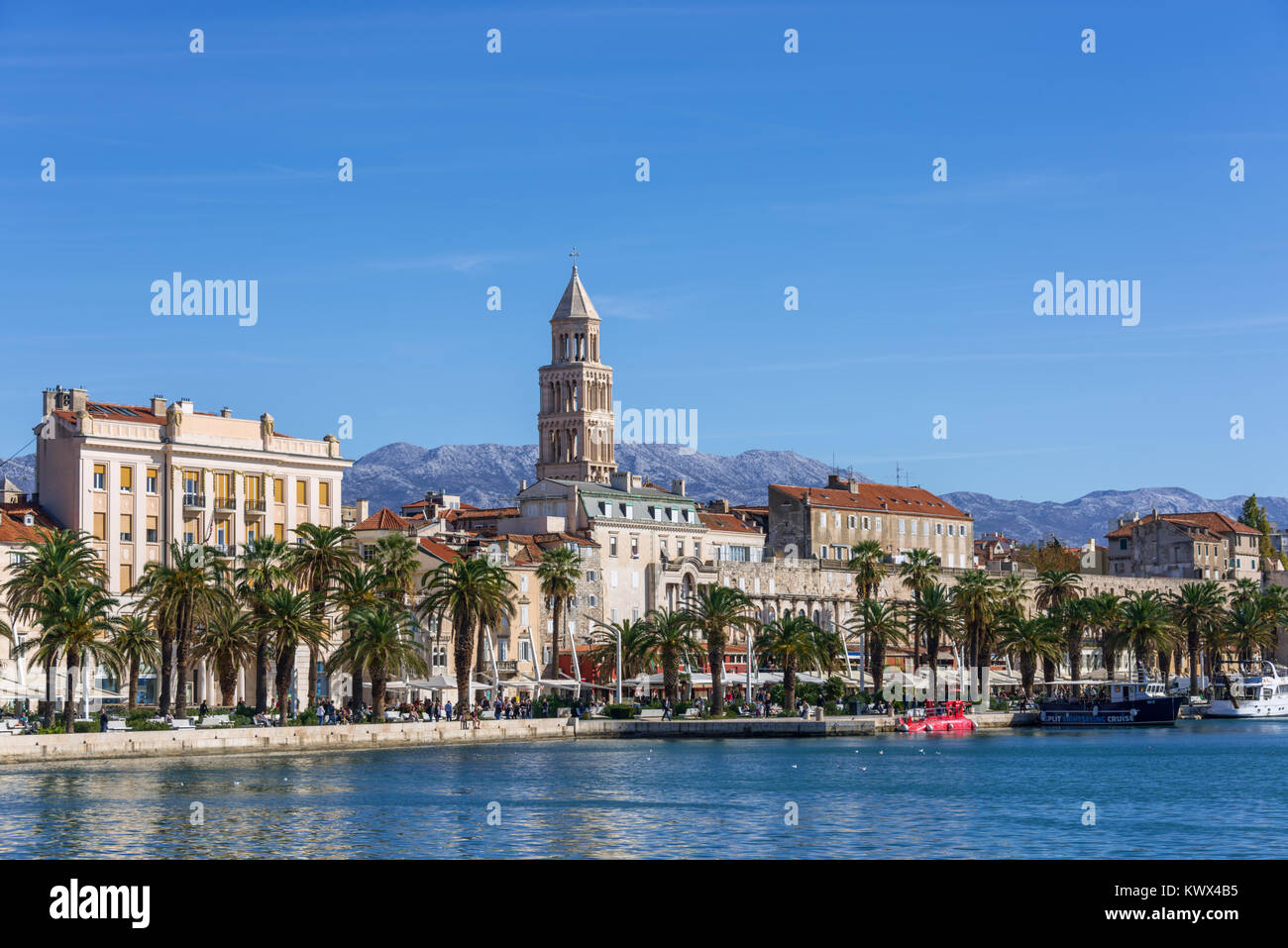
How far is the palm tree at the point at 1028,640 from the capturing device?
4985 inches

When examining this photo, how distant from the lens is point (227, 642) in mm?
82500

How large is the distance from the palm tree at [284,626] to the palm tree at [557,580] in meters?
30.6

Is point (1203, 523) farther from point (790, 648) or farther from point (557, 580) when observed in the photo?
point (557, 580)

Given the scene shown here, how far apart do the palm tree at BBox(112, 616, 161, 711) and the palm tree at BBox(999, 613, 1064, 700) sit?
216 feet

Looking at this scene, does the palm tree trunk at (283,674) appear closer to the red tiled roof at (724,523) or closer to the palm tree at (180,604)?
the palm tree at (180,604)

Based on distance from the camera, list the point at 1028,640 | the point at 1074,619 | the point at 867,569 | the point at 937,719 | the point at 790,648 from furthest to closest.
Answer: the point at 1074,619 < the point at 867,569 < the point at 1028,640 < the point at 937,719 < the point at 790,648

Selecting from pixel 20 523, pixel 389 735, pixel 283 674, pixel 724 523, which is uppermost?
pixel 724 523

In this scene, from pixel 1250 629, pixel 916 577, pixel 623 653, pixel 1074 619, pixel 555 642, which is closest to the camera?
pixel 623 653

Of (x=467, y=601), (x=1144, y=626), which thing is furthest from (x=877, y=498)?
(x=467, y=601)

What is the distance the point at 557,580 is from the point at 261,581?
1167 inches

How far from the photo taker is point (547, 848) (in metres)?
43.2
